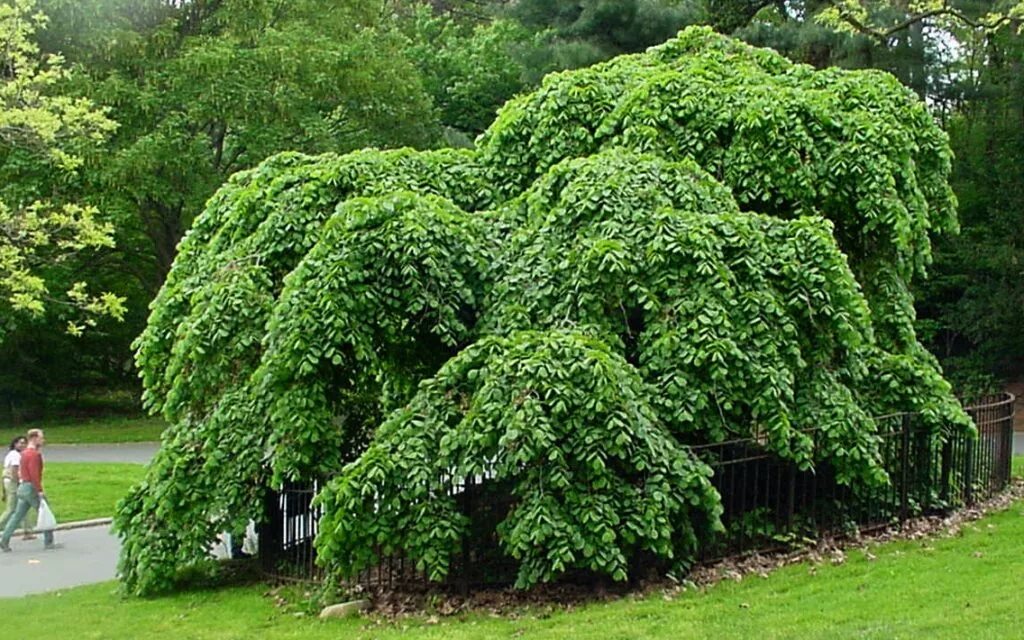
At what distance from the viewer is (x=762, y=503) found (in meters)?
10.9

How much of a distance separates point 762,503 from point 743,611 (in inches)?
99.3

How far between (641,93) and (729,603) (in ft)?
19.1

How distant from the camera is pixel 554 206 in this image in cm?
1127

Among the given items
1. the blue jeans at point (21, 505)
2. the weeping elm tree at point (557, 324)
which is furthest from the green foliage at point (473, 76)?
the weeping elm tree at point (557, 324)

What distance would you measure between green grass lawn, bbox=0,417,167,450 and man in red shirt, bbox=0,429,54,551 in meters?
13.4

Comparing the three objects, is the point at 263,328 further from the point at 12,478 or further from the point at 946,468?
the point at 946,468

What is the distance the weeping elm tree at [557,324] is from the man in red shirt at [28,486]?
278 cm

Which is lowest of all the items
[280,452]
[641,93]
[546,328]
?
[280,452]

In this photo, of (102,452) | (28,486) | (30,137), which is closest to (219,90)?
(30,137)

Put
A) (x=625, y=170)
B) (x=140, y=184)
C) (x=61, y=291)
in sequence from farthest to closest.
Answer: (x=61, y=291), (x=140, y=184), (x=625, y=170)

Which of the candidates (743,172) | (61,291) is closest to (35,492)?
(743,172)

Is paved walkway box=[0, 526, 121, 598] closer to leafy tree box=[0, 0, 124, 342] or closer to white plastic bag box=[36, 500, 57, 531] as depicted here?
white plastic bag box=[36, 500, 57, 531]

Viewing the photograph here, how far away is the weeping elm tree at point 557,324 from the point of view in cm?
925

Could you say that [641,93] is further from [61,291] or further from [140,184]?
[61,291]
